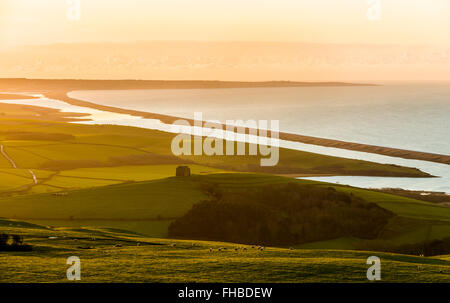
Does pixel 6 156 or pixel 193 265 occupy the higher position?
pixel 6 156

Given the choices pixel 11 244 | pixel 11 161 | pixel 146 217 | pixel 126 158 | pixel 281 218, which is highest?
pixel 126 158

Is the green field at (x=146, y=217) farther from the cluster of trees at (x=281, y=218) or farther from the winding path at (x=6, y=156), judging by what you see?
the cluster of trees at (x=281, y=218)

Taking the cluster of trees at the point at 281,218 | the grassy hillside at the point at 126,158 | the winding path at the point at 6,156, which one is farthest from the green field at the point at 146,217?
the cluster of trees at the point at 281,218

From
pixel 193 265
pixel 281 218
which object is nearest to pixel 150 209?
pixel 281 218

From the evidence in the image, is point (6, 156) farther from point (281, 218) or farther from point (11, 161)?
point (281, 218)
